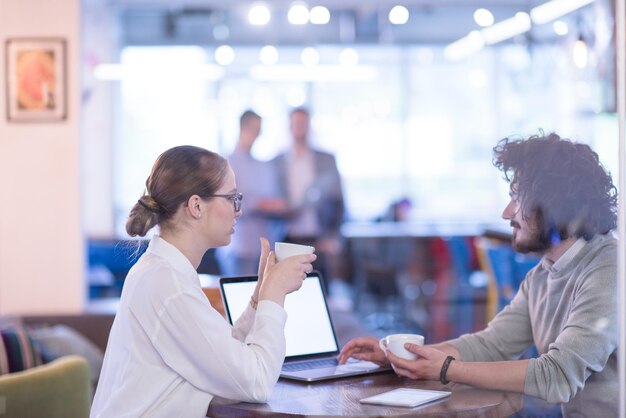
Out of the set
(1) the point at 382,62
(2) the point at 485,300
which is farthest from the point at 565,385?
(1) the point at 382,62

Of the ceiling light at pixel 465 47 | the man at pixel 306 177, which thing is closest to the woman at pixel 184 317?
the man at pixel 306 177

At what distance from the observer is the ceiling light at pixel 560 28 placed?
30.8 ft

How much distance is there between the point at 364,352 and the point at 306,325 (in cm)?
18

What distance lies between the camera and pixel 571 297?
2332mm

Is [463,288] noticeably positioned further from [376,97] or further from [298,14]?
[376,97]

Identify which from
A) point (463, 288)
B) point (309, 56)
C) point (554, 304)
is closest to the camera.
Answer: point (554, 304)

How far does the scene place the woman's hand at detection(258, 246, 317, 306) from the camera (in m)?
2.12

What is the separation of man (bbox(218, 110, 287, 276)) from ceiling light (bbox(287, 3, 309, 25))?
3.20 metres

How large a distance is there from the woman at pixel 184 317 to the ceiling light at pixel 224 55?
7.99 m

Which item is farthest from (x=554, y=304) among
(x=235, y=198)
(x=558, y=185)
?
(x=235, y=198)

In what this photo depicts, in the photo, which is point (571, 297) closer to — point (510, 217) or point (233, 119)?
point (510, 217)

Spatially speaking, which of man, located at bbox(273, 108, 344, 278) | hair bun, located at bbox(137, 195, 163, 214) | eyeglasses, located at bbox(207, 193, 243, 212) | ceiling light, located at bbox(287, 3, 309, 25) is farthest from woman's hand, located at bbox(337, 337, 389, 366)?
ceiling light, located at bbox(287, 3, 309, 25)

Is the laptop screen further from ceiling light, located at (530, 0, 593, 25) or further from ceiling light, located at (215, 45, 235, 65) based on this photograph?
ceiling light, located at (215, 45, 235, 65)

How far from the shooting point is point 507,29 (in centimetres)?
996
